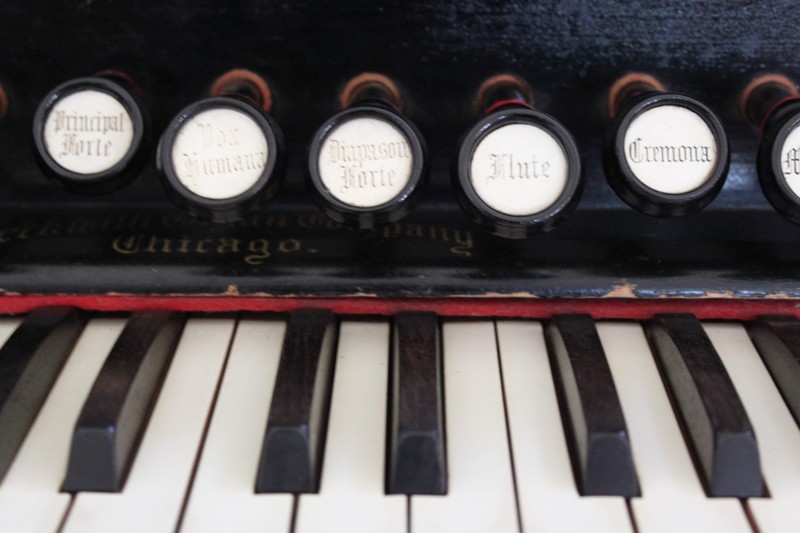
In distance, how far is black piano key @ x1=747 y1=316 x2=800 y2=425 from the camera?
85 centimetres

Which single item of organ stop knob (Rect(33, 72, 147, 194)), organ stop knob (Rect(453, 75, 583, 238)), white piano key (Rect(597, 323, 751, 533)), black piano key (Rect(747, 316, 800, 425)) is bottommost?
white piano key (Rect(597, 323, 751, 533))

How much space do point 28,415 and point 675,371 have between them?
2.17 feet

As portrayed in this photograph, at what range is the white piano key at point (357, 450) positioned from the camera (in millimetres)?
726

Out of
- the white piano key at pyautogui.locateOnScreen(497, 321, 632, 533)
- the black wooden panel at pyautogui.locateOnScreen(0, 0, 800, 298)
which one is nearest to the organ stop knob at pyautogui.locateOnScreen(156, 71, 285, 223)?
the black wooden panel at pyautogui.locateOnScreen(0, 0, 800, 298)

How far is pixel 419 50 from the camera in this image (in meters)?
1.01

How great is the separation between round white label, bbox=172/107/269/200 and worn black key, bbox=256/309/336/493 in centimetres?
16

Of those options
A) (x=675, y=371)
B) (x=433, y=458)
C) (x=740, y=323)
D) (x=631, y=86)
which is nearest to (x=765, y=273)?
(x=740, y=323)

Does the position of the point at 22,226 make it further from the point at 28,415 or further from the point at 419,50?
the point at 419,50

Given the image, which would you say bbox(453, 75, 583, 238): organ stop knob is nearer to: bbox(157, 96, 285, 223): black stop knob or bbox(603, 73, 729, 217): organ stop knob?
bbox(603, 73, 729, 217): organ stop knob

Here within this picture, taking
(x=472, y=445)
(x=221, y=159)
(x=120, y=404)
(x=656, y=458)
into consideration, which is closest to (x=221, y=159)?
(x=221, y=159)

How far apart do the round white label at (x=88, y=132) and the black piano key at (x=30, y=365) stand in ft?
0.57

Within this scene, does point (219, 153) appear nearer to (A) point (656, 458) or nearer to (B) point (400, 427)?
(B) point (400, 427)

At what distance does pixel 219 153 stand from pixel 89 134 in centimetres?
16

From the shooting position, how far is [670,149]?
33.9 inches
